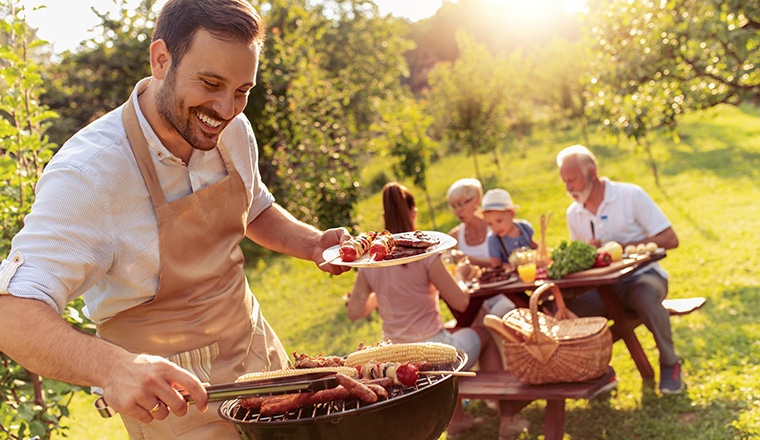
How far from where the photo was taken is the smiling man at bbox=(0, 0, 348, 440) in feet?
5.33

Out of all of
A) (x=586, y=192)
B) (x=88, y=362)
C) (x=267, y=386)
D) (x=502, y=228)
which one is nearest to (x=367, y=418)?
(x=267, y=386)

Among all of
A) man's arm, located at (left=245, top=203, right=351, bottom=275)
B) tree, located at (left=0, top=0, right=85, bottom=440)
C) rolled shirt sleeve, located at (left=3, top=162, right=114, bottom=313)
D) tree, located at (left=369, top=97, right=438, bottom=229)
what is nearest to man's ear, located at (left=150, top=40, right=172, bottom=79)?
rolled shirt sleeve, located at (left=3, top=162, right=114, bottom=313)

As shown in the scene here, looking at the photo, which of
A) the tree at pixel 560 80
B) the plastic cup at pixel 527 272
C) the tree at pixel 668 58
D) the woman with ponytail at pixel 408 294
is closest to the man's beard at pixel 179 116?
the woman with ponytail at pixel 408 294

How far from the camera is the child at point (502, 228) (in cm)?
604

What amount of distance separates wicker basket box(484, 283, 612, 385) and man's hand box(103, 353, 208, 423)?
9.41ft

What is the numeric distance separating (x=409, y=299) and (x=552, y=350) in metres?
1.16

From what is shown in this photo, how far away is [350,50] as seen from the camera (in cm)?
1933

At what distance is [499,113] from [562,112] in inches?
422

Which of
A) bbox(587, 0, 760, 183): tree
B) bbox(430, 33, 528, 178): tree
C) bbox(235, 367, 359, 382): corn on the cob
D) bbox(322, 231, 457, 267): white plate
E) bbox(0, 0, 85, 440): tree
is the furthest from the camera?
bbox(430, 33, 528, 178): tree

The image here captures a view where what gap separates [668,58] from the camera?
630 centimetres

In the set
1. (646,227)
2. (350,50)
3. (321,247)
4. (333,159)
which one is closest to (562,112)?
(350,50)

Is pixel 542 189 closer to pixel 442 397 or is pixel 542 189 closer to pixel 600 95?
pixel 600 95

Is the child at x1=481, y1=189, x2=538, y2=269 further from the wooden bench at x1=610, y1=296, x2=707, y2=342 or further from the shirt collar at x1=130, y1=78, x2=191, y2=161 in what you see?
the shirt collar at x1=130, y1=78, x2=191, y2=161

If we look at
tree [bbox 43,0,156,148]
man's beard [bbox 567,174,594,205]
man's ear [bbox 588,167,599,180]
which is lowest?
man's beard [bbox 567,174,594,205]
